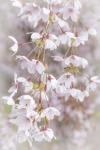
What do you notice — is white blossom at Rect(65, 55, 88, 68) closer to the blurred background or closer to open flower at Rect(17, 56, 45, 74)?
open flower at Rect(17, 56, 45, 74)

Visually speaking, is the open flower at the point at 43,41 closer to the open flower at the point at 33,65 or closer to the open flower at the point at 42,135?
the open flower at the point at 33,65

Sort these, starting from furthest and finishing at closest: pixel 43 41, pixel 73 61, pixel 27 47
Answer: pixel 27 47 → pixel 73 61 → pixel 43 41

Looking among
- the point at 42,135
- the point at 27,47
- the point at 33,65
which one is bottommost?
the point at 42,135

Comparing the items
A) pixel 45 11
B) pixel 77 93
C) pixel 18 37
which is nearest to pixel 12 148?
pixel 18 37

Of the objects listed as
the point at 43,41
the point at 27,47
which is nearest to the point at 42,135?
the point at 43,41

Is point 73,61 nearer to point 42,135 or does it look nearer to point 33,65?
point 33,65

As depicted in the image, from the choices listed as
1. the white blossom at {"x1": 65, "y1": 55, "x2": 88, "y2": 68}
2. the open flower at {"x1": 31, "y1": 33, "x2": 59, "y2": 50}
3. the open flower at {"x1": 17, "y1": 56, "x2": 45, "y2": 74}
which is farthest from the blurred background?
the open flower at {"x1": 31, "y1": 33, "x2": 59, "y2": 50}

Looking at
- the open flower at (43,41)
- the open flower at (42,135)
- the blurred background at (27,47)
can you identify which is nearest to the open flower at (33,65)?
the open flower at (43,41)

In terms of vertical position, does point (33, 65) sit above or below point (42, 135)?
above

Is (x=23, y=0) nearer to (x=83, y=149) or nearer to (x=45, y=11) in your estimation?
(x=45, y=11)
